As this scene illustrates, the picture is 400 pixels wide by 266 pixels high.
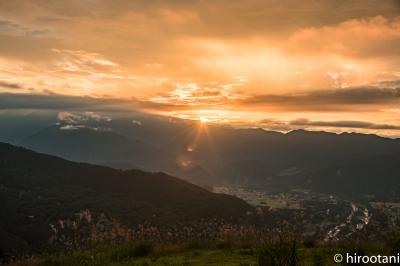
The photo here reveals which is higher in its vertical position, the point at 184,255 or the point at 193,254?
the point at 193,254

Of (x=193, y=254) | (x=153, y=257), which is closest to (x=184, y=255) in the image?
(x=193, y=254)

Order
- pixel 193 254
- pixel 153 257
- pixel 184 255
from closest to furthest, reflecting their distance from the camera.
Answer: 1. pixel 153 257
2. pixel 193 254
3. pixel 184 255

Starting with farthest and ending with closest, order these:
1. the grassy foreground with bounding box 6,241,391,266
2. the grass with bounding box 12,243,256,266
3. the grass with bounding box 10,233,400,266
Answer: the grass with bounding box 12,243,256,266 → the grassy foreground with bounding box 6,241,391,266 → the grass with bounding box 10,233,400,266

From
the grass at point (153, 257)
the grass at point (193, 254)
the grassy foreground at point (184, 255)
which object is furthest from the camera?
the grass at point (153, 257)

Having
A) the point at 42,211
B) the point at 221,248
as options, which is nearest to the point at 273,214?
the point at 42,211

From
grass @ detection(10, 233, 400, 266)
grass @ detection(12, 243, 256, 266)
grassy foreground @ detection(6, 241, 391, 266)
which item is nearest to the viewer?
grass @ detection(10, 233, 400, 266)

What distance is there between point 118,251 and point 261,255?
1304 cm

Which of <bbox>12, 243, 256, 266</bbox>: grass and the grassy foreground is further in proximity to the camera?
<bbox>12, 243, 256, 266</bbox>: grass

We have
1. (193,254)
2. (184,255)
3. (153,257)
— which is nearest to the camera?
(153,257)

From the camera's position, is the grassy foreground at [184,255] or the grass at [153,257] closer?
the grassy foreground at [184,255]

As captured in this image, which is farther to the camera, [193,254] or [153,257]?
[193,254]

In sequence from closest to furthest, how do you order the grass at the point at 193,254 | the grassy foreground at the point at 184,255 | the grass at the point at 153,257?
the grass at the point at 193,254
the grassy foreground at the point at 184,255
the grass at the point at 153,257

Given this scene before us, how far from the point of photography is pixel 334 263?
18.7 metres

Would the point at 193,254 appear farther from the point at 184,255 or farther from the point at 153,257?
the point at 153,257
